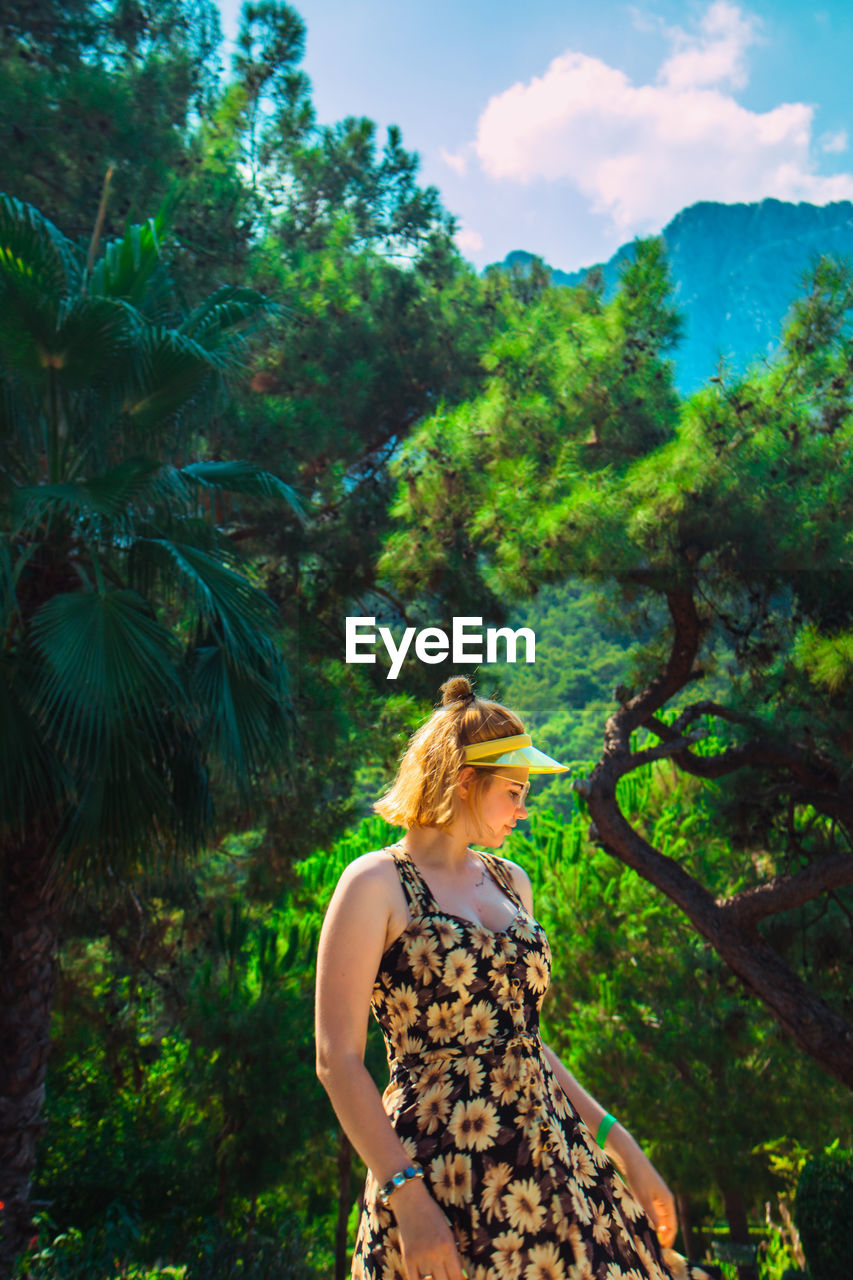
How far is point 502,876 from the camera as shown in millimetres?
1852

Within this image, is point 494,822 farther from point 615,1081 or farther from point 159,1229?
point 615,1081

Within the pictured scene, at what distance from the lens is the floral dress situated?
1.49 m

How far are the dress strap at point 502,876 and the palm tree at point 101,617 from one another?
2623 mm

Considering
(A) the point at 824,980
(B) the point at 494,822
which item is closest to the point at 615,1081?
(A) the point at 824,980

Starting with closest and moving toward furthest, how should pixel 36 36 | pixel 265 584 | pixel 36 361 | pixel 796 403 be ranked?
pixel 36 361 < pixel 796 403 < pixel 36 36 < pixel 265 584

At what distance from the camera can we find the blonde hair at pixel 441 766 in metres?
1.70

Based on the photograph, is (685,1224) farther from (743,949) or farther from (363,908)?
(363,908)

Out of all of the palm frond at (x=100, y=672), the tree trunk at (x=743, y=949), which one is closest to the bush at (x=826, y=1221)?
the tree trunk at (x=743, y=949)

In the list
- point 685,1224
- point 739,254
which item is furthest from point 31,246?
point 739,254

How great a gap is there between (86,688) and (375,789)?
37.1 feet

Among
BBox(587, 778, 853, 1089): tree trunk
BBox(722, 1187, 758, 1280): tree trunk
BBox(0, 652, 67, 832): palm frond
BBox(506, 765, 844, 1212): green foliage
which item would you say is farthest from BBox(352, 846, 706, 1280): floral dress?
BBox(722, 1187, 758, 1280): tree trunk

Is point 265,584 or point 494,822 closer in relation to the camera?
point 494,822

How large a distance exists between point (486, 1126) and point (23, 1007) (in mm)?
4416

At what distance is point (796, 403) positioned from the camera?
234 inches
